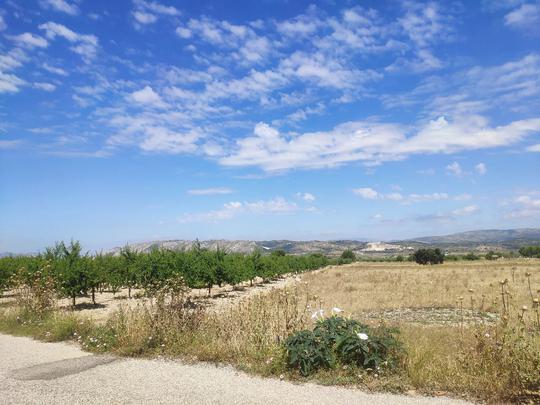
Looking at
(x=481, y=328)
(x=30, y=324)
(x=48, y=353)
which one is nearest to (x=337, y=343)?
(x=481, y=328)

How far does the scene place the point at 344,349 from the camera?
6520 millimetres

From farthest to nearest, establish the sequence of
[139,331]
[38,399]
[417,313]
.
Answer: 1. [417,313]
2. [139,331]
3. [38,399]

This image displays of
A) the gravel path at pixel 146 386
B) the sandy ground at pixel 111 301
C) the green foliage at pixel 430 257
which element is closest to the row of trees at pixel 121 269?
the sandy ground at pixel 111 301

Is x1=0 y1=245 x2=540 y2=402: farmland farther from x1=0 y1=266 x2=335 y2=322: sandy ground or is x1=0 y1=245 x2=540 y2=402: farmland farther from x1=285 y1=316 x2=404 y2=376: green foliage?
x1=0 y1=266 x2=335 y2=322: sandy ground

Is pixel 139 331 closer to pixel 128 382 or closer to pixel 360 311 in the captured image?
pixel 128 382

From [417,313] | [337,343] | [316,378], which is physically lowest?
[417,313]

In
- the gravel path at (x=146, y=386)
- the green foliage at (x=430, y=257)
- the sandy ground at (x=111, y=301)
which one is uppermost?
the gravel path at (x=146, y=386)

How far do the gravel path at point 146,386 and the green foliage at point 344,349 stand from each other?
465mm

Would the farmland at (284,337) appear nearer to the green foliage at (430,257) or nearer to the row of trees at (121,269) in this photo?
the row of trees at (121,269)

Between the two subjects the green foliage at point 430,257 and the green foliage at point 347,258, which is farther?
the green foliage at point 347,258

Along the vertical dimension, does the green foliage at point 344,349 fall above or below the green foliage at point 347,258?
above

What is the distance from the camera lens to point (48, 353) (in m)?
8.65

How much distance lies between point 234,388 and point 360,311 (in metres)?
12.0

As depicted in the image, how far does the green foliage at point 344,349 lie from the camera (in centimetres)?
641
